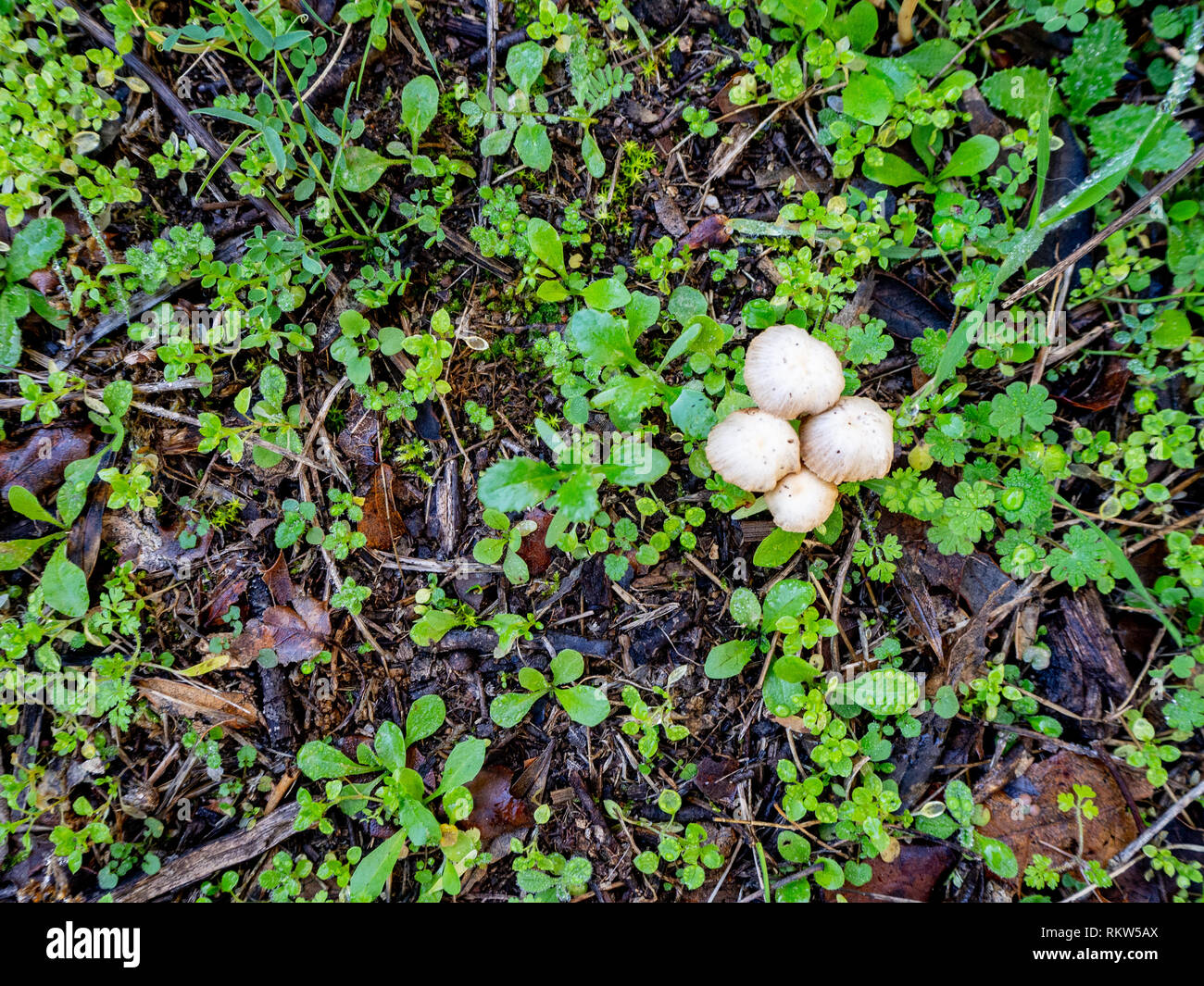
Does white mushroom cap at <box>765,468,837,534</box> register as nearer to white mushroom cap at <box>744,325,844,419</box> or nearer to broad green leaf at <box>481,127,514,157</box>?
white mushroom cap at <box>744,325,844,419</box>

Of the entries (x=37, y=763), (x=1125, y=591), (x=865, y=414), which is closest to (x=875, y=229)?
(x=865, y=414)

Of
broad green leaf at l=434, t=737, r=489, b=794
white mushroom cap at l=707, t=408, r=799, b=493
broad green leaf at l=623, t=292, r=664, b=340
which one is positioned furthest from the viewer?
broad green leaf at l=623, t=292, r=664, b=340

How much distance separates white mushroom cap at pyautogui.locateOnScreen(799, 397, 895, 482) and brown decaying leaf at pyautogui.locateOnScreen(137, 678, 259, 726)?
101 inches

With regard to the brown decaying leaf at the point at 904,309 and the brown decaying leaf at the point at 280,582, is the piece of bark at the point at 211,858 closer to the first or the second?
the brown decaying leaf at the point at 280,582

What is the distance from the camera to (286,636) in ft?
10.1

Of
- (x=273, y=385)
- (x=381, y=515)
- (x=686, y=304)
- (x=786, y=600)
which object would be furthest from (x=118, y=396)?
(x=786, y=600)

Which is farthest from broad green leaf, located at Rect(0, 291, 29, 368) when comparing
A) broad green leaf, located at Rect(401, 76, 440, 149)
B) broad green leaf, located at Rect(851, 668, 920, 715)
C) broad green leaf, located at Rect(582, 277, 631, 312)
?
broad green leaf, located at Rect(851, 668, 920, 715)

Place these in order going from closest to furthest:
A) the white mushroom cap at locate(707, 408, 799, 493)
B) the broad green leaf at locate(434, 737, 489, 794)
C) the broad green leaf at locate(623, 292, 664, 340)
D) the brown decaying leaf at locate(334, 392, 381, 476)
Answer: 1. the white mushroom cap at locate(707, 408, 799, 493)
2. the broad green leaf at locate(434, 737, 489, 794)
3. the broad green leaf at locate(623, 292, 664, 340)
4. the brown decaying leaf at locate(334, 392, 381, 476)

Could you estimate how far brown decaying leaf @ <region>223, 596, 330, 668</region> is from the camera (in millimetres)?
3061

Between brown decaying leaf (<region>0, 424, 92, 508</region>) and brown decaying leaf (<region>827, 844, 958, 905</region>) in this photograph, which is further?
brown decaying leaf (<region>0, 424, 92, 508</region>)

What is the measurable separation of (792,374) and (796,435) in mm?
247

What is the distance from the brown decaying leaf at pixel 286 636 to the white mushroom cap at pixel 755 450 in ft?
5.90

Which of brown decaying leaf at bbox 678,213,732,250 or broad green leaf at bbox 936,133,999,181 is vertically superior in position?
broad green leaf at bbox 936,133,999,181

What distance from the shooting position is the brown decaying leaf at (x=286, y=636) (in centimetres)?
306
